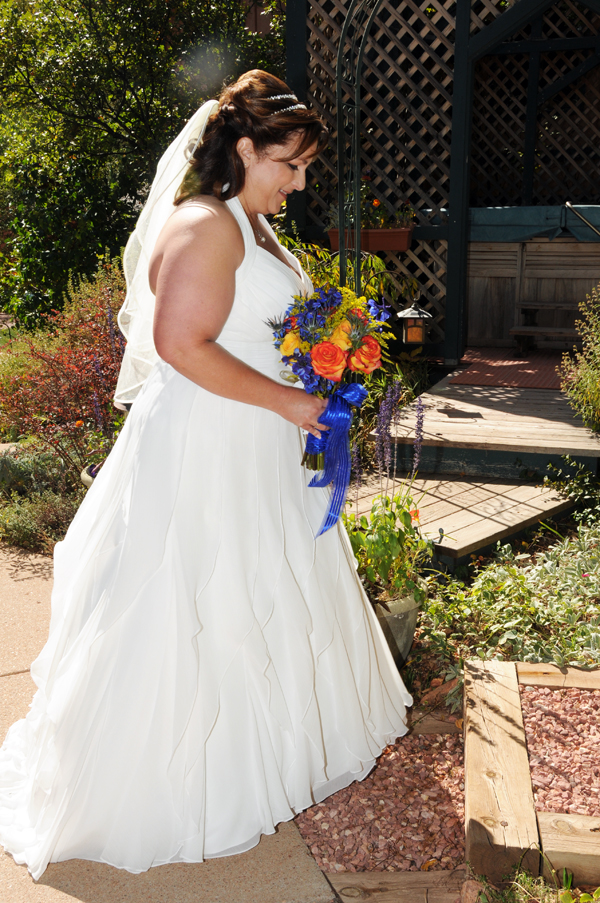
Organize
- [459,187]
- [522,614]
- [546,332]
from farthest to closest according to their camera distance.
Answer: [546,332] → [459,187] → [522,614]

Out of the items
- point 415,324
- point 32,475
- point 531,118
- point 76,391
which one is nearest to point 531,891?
point 32,475

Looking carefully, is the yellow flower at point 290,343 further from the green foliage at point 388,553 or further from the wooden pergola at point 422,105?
the wooden pergola at point 422,105

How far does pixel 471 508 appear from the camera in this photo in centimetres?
437

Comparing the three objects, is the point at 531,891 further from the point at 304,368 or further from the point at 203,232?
the point at 203,232

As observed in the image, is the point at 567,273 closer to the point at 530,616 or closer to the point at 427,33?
the point at 427,33

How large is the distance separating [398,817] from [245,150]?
6.60 ft

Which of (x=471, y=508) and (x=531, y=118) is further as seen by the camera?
(x=531, y=118)

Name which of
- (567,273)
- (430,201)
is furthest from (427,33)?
(567,273)

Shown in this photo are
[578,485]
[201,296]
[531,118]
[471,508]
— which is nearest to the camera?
[201,296]

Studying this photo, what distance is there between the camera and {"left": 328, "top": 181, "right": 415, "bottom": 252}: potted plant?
23.3 ft

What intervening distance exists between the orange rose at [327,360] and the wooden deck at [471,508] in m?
1.78

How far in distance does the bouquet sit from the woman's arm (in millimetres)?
153

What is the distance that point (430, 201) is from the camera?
727 centimetres

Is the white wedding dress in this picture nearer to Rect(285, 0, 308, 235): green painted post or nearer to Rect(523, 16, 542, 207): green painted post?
Rect(285, 0, 308, 235): green painted post
